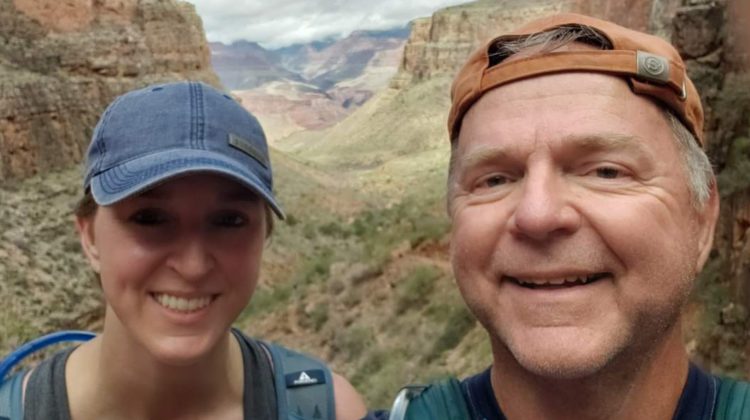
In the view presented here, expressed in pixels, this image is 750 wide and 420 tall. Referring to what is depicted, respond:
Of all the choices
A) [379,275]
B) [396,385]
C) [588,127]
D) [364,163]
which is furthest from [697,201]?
[364,163]

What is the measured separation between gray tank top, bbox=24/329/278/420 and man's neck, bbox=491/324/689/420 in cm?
73

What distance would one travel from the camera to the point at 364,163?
156ft

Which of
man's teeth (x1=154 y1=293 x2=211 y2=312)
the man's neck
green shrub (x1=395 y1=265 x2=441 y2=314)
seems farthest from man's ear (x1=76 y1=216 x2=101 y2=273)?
green shrub (x1=395 y1=265 x2=441 y2=314)

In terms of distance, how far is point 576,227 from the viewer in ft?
5.34

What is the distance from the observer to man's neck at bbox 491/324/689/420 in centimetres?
175

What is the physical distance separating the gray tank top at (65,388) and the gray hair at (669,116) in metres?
1.17

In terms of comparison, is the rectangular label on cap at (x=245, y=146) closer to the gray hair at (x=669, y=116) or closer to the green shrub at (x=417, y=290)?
the gray hair at (x=669, y=116)

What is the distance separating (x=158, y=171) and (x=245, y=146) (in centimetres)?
27

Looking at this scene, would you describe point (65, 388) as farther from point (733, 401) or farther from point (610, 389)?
point (733, 401)

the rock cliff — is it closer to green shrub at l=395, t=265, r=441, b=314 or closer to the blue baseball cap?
green shrub at l=395, t=265, r=441, b=314

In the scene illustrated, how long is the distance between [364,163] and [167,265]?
4561 cm

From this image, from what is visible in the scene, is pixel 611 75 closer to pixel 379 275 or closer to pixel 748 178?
pixel 748 178

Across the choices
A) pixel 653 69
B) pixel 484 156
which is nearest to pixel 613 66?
pixel 653 69

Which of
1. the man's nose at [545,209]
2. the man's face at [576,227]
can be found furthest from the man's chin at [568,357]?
the man's nose at [545,209]
